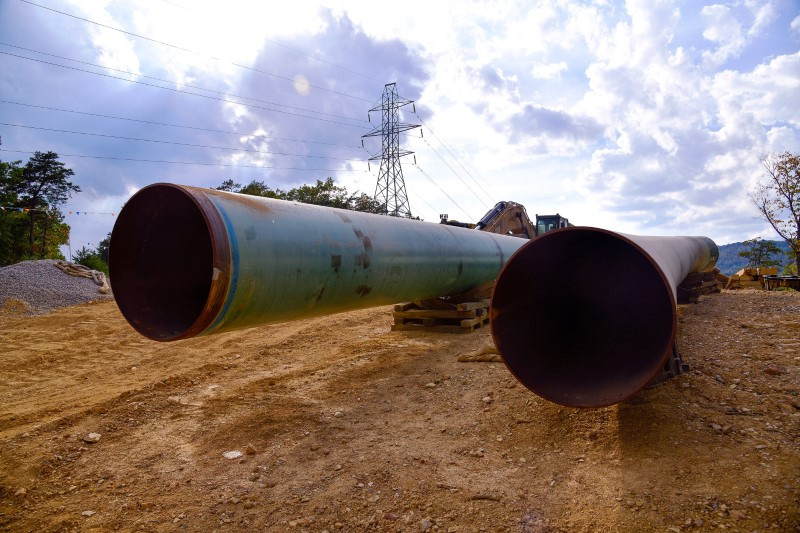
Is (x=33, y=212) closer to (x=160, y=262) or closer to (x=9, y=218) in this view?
(x=9, y=218)

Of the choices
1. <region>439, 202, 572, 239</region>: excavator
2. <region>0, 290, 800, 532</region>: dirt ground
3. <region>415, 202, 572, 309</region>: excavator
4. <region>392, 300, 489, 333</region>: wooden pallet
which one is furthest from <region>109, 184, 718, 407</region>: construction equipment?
<region>439, 202, 572, 239</region>: excavator

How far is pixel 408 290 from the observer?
471 cm

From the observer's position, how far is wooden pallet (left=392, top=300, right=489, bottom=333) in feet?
22.1

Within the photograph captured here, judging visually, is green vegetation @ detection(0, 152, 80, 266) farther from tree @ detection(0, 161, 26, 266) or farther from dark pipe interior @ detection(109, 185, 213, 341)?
dark pipe interior @ detection(109, 185, 213, 341)

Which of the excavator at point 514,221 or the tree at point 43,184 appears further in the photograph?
the tree at point 43,184

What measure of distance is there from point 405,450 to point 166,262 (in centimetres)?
208

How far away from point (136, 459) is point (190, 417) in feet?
2.35

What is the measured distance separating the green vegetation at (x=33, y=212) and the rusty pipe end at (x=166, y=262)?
31138 millimetres

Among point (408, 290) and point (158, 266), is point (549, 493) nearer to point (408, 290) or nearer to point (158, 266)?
point (408, 290)

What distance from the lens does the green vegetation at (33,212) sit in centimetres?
2852

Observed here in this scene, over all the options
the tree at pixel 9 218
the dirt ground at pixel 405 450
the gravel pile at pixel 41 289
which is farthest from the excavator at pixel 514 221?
the tree at pixel 9 218

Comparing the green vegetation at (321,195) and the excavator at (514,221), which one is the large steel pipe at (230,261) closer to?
the excavator at (514,221)

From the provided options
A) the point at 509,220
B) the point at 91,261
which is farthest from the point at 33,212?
the point at 509,220

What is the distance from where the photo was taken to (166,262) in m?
3.08
